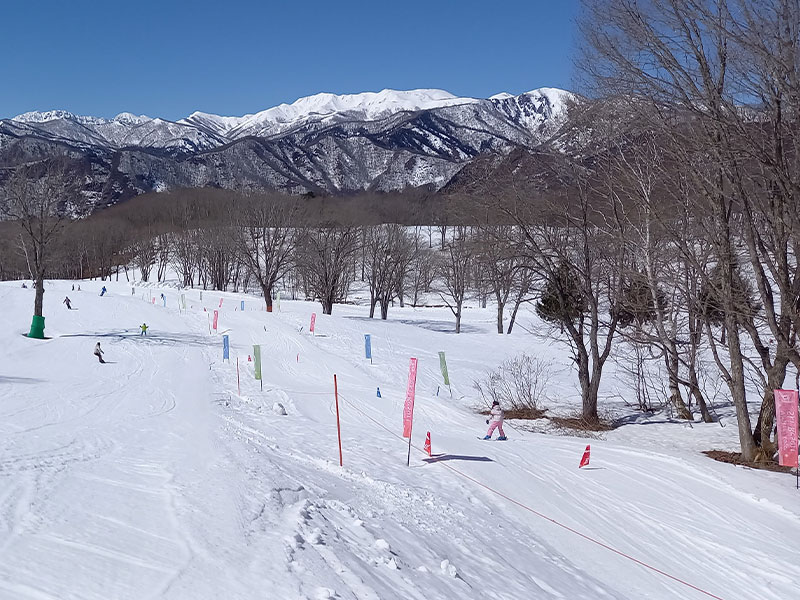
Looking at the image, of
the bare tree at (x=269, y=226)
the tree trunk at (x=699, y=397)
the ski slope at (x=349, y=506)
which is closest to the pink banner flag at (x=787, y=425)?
the ski slope at (x=349, y=506)

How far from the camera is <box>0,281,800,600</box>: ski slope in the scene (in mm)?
5566

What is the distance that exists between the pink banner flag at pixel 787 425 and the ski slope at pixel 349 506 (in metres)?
0.58

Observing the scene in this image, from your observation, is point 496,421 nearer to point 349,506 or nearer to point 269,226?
point 349,506

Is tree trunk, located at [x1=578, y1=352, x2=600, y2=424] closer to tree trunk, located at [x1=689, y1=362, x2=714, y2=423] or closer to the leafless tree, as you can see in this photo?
tree trunk, located at [x1=689, y1=362, x2=714, y2=423]

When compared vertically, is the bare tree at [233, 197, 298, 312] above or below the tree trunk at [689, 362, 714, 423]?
above

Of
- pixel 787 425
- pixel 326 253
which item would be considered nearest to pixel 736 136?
pixel 787 425

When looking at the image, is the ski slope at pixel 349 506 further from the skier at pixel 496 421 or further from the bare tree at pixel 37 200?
the bare tree at pixel 37 200

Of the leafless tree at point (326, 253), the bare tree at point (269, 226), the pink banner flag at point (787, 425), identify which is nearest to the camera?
the pink banner flag at point (787, 425)

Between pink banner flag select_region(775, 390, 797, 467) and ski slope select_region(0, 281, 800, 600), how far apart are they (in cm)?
58

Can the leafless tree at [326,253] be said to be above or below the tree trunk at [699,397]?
above

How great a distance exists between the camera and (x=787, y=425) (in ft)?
34.1

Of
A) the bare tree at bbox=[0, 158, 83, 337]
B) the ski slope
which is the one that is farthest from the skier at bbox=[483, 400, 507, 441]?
the bare tree at bbox=[0, 158, 83, 337]

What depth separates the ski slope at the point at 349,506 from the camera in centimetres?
557

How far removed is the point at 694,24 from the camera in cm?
1078
